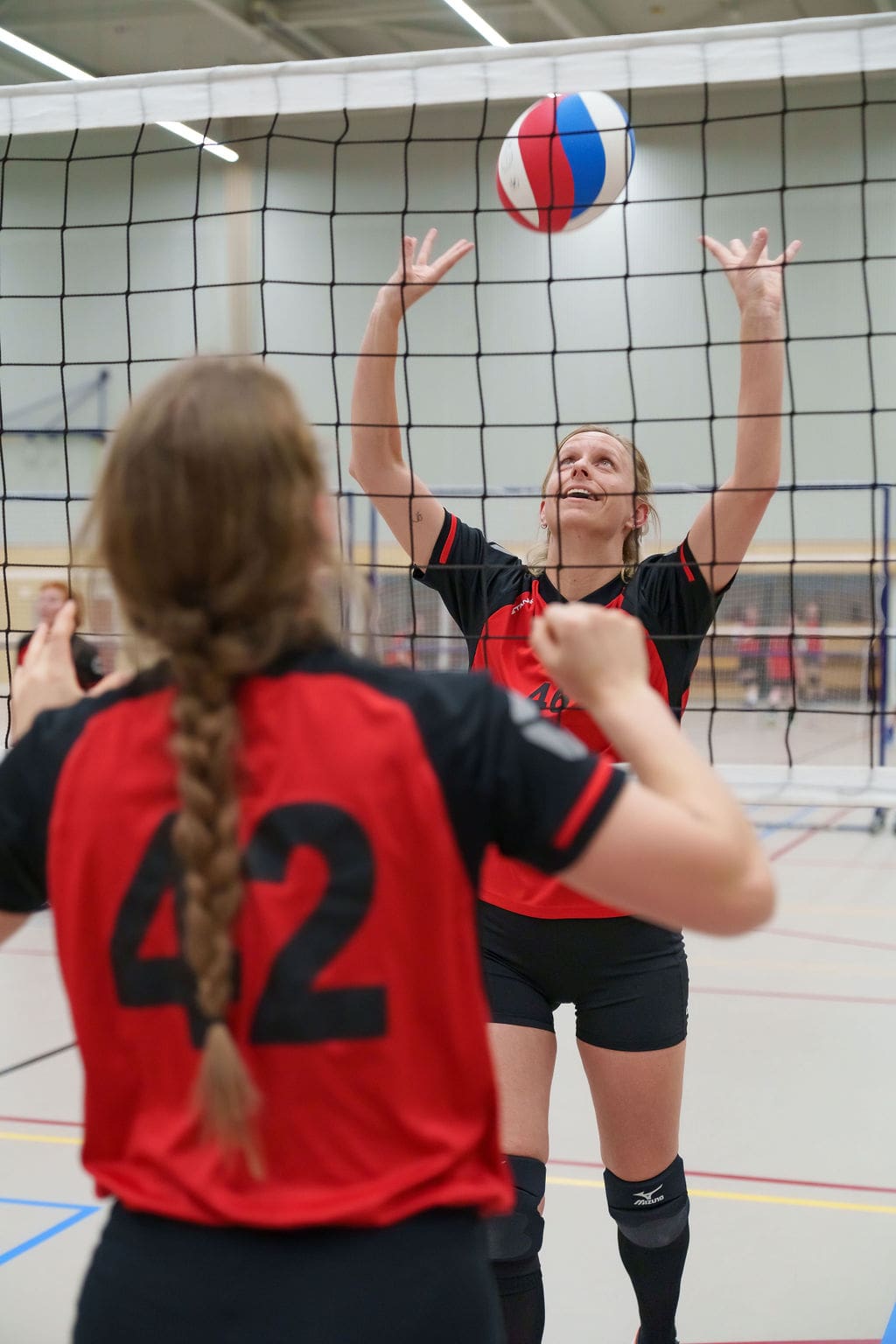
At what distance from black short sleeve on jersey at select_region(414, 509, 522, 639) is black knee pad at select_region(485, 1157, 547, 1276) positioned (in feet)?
3.01

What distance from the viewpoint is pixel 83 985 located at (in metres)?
1.08

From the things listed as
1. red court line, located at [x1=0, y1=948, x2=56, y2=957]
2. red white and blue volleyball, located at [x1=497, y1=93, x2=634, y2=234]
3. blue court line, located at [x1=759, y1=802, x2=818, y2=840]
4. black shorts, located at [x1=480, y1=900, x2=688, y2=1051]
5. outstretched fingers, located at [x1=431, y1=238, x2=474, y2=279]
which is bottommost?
blue court line, located at [x1=759, y1=802, x2=818, y2=840]

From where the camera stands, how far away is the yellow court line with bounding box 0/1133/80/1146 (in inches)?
142

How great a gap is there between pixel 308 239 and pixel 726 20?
14.2 feet

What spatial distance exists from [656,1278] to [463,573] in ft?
4.21

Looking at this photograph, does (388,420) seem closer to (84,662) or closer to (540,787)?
(84,662)

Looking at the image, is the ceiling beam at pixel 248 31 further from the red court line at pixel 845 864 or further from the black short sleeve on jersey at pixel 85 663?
the black short sleeve on jersey at pixel 85 663

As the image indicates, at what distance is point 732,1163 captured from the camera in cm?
→ 344

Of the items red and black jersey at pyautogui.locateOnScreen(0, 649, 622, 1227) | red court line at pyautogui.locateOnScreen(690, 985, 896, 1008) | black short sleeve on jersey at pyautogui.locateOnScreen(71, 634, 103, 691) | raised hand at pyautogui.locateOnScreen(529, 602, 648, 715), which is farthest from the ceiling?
red and black jersey at pyautogui.locateOnScreen(0, 649, 622, 1227)

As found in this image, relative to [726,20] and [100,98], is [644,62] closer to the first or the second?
[100,98]

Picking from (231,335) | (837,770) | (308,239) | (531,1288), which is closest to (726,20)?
(308,239)

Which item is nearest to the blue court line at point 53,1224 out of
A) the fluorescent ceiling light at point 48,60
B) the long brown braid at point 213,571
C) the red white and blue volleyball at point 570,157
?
the long brown braid at point 213,571

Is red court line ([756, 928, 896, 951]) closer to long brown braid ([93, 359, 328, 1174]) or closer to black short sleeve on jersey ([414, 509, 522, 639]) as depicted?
black short sleeve on jersey ([414, 509, 522, 639])

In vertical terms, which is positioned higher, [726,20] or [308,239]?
[726,20]
